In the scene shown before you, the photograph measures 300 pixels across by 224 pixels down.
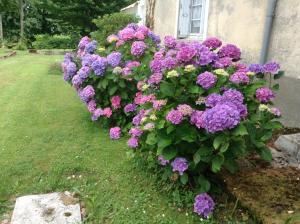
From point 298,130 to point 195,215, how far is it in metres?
2.12

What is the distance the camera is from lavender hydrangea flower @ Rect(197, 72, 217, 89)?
2.61m

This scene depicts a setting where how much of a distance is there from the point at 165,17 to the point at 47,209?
6639 mm

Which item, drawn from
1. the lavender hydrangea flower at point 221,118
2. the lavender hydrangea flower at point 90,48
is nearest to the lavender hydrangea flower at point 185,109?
the lavender hydrangea flower at point 221,118

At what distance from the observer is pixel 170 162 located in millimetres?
2861

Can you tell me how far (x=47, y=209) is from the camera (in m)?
2.79

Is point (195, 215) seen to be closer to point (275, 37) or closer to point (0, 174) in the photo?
point (0, 174)

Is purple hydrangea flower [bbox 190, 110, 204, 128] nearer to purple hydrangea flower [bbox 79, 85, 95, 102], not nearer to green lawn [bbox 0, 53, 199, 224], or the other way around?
green lawn [bbox 0, 53, 199, 224]

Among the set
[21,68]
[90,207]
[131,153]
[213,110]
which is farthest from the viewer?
[21,68]

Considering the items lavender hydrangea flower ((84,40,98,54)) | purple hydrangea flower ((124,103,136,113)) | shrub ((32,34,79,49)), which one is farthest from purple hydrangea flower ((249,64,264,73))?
shrub ((32,34,79,49))

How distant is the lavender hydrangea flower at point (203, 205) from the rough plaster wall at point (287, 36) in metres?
2.28

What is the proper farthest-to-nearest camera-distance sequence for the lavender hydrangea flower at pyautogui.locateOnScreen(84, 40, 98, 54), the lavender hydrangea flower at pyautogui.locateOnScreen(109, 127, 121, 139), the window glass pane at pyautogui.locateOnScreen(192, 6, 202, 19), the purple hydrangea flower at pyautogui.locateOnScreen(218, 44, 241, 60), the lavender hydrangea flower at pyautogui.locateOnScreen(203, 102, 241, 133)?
the window glass pane at pyautogui.locateOnScreen(192, 6, 202, 19) < the lavender hydrangea flower at pyautogui.locateOnScreen(84, 40, 98, 54) < the lavender hydrangea flower at pyautogui.locateOnScreen(109, 127, 121, 139) < the purple hydrangea flower at pyautogui.locateOnScreen(218, 44, 241, 60) < the lavender hydrangea flower at pyautogui.locateOnScreen(203, 102, 241, 133)

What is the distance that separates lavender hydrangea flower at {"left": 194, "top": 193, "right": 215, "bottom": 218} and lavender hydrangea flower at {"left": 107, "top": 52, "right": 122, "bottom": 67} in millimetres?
2256

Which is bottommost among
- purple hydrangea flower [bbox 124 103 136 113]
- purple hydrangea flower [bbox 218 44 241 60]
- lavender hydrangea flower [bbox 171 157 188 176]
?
purple hydrangea flower [bbox 124 103 136 113]

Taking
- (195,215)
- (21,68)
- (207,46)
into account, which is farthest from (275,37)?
(21,68)
